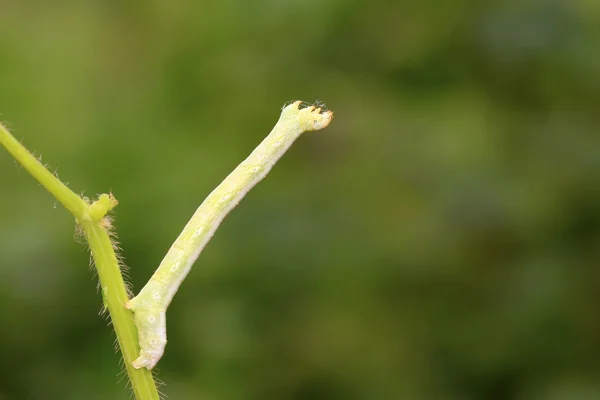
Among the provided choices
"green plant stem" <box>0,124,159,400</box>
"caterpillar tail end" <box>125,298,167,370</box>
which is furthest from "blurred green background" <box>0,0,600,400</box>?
"green plant stem" <box>0,124,159,400</box>

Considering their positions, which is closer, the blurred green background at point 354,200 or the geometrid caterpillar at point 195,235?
the geometrid caterpillar at point 195,235

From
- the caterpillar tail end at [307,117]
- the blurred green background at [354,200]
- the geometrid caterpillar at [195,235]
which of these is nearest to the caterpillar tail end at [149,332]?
the geometrid caterpillar at [195,235]

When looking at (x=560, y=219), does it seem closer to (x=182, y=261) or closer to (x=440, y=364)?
(x=440, y=364)

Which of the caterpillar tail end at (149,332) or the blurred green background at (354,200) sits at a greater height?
the blurred green background at (354,200)

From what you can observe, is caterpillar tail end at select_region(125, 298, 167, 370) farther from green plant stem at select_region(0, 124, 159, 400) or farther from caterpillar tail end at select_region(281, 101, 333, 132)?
caterpillar tail end at select_region(281, 101, 333, 132)

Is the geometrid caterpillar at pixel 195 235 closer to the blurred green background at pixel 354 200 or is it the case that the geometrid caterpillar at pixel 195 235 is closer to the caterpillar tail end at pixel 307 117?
the caterpillar tail end at pixel 307 117

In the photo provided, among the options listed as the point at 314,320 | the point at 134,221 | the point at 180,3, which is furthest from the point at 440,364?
the point at 180,3

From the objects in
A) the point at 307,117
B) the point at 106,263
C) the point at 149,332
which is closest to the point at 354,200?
the point at 307,117
